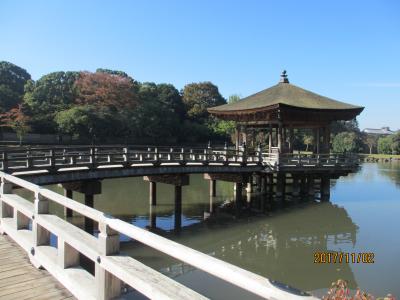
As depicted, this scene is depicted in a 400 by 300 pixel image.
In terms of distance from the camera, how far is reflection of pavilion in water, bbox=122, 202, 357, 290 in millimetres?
11242

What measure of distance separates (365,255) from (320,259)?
1.62 metres

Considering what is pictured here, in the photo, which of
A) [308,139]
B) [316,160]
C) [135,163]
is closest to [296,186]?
[316,160]

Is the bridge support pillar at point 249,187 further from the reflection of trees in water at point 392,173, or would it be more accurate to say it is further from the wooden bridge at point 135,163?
the reflection of trees in water at point 392,173

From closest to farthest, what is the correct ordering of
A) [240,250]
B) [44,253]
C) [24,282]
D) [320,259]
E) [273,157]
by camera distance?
[24,282] → [44,253] → [320,259] → [240,250] → [273,157]

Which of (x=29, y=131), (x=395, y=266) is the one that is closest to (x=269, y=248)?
(x=395, y=266)

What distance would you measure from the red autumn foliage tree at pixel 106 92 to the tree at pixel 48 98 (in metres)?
2.13

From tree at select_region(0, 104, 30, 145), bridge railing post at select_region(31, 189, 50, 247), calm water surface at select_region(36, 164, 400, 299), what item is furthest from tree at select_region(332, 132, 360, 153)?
bridge railing post at select_region(31, 189, 50, 247)

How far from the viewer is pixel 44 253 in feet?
15.5

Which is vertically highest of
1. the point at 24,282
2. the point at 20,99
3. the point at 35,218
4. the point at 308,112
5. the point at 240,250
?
the point at 20,99

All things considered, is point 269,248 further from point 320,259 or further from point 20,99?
point 20,99

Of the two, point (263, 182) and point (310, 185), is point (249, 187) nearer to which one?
point (263, 182)

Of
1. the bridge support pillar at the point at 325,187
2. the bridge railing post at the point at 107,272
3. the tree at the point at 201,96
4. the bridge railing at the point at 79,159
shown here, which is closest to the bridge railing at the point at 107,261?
the bridge railing post at the point at 107,272

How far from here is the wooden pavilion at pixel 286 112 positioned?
2341 cm

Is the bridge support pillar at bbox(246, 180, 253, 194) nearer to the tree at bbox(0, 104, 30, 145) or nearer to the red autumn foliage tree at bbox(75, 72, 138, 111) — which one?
the tree at bbox(0, 104, 30, 145)
